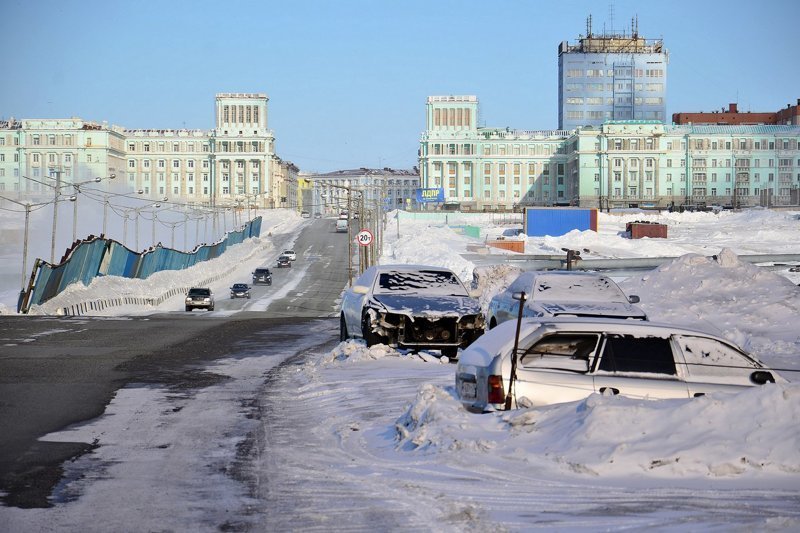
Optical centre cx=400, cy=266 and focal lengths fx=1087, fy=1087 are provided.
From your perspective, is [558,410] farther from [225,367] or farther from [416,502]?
[225,367]

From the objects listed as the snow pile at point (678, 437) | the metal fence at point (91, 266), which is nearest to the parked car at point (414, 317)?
the snow pile at point (678, 437)

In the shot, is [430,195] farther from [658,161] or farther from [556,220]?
[556,220]

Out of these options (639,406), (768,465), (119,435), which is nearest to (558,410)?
(639,406)

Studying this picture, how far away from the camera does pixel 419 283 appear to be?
19984 mm

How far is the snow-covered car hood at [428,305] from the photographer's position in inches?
719

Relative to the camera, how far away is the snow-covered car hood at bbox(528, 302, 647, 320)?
16.4 m

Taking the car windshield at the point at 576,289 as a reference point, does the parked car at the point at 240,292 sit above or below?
below

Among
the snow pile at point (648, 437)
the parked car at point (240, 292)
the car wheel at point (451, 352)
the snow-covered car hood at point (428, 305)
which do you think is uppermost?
the snow-covered car hood at point (428, 305)

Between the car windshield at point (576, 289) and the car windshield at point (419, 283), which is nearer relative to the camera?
the car windshield at point (576, 289)

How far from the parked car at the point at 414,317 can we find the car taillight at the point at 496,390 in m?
7.92

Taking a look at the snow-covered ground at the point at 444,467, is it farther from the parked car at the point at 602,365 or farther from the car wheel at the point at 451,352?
the car wheel at the point at 451,352

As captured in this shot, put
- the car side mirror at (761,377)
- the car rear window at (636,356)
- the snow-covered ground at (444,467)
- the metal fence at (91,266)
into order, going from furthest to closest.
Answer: the metal fence at (91,266) → the car side mirror at (761,377) → the car rear window at (636,356) → the snow-covered ground at (444,467)

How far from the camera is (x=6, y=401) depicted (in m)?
13.5

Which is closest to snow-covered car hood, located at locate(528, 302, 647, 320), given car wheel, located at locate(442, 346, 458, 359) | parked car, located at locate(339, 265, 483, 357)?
parked car, located at locate(339, 265, 483, 357)
